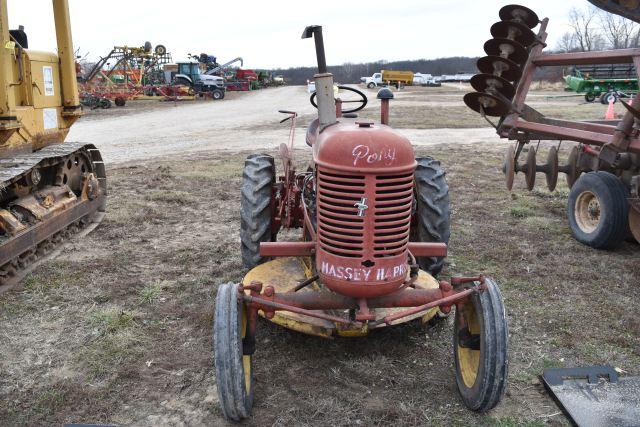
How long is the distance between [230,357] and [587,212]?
15.4ft

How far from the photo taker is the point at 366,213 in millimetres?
2994

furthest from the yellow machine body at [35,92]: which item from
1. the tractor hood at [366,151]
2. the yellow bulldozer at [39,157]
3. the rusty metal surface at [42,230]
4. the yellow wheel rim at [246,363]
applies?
the tractor hood at [366,151]

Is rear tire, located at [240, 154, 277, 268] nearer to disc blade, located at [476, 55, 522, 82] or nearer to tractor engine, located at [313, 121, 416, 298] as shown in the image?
tractor engine, located at [313, 121, 416, 298]

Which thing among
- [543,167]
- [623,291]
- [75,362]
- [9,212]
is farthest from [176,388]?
[543,167]

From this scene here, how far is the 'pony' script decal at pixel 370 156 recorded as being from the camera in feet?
9.73

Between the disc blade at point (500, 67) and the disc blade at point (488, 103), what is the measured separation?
318mm

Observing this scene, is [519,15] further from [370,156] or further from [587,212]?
[370,156]

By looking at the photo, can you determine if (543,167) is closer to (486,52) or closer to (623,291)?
(486,52)

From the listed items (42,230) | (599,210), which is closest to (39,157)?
(42,230)

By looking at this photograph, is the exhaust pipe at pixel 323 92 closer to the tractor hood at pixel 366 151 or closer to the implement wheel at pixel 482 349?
the tractor hood at pixel 366 151

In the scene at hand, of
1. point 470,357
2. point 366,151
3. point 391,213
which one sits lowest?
point 470,357

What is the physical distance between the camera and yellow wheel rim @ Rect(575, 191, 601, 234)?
6.02 meters

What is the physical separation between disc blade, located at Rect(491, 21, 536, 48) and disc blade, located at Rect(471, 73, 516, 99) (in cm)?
45

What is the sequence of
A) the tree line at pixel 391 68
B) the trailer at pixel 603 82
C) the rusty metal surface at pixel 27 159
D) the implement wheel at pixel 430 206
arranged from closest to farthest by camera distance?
the implement wheel at pixel 430 206
the rusty metal surface at pixel 27 159
the trailer at pixel 603 82
the tree line at pixel 391 68
